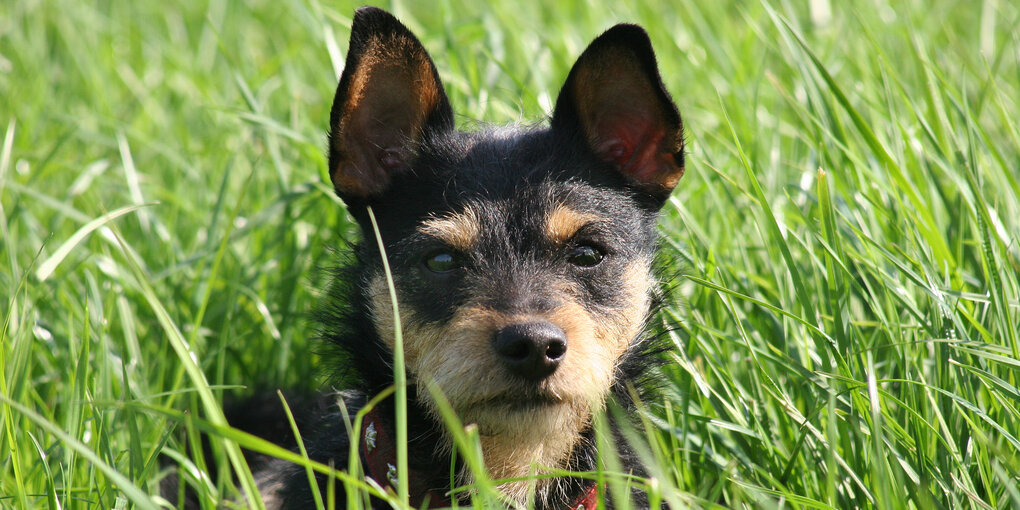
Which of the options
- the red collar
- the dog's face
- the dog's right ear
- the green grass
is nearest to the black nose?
the dog's face

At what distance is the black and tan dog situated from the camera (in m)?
2.75

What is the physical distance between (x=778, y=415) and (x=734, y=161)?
5.49 feet

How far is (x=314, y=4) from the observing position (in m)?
4.65

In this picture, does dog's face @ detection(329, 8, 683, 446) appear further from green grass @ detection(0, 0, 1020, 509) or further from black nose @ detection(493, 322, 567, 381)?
green grass @ detection(0, 0, 1020, 509)

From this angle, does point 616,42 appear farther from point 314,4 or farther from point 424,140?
point 314,4

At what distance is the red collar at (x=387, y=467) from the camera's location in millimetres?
3002

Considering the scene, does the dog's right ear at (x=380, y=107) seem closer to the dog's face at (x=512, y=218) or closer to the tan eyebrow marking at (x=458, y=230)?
the dog's face at (x=512, y=218)

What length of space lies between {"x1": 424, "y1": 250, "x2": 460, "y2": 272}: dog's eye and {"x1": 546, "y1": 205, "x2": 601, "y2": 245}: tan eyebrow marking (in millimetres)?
321

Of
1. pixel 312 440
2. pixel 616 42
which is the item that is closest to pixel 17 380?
pixel 312 440

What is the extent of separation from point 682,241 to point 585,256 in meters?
1.15

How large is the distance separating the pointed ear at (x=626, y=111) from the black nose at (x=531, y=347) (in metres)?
0.93

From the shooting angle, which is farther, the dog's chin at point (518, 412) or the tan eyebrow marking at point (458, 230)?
the tan eyebrow marking at point (458, 230)

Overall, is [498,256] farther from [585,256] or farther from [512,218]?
[585,256]

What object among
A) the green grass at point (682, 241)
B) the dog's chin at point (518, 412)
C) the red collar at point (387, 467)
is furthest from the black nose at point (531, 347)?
the red collar at point (387, 467)
